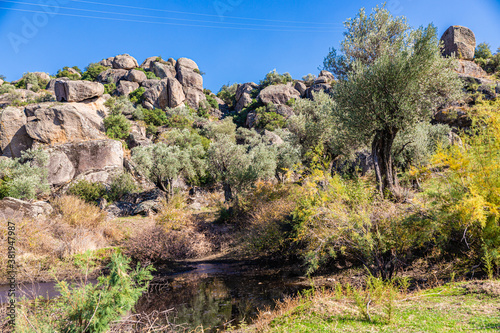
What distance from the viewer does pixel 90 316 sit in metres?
4.19

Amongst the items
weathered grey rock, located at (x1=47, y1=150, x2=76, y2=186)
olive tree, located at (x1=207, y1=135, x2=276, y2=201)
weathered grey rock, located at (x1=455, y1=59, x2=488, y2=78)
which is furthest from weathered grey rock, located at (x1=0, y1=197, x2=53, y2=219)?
weathered grey rock, located at (x1=455, y1=59, x2=488, y2=78)

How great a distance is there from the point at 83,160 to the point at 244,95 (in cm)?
5324

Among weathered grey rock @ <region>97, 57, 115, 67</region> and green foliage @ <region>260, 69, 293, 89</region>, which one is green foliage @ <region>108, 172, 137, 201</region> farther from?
weathered grey rock @ <region>97, 57, 115, 67</region>

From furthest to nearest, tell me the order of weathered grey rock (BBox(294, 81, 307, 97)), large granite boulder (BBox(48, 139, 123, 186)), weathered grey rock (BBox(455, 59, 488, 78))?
weathered grey rock (BBox(294, 81, 307, 97))
weathered grey rock (BBox(455, 59, 488, 78))
large granite boulder (BBox(48, 139, 123, 186))

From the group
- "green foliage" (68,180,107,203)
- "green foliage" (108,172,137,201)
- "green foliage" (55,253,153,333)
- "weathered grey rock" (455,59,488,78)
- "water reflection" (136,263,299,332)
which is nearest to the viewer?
"green foliage" (55,253,153,333)

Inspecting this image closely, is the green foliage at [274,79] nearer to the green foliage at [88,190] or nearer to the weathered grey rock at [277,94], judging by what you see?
the weathered grey rock at [277,94]

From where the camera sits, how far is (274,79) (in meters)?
82.9

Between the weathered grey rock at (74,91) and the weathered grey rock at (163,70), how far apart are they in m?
30.7

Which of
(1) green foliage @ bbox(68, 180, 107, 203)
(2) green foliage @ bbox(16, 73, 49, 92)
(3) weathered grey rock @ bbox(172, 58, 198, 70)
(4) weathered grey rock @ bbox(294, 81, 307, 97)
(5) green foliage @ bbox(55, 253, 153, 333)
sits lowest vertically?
(5) green foliage @ bbox(55, 253, 153, 333)

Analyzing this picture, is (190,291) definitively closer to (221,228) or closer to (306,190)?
(306,190)

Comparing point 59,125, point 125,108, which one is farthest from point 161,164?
point 125,108

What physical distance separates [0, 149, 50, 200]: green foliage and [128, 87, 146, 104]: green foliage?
104ft

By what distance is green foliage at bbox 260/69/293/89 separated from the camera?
82.6 meters

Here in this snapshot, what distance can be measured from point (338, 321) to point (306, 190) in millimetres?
6550
